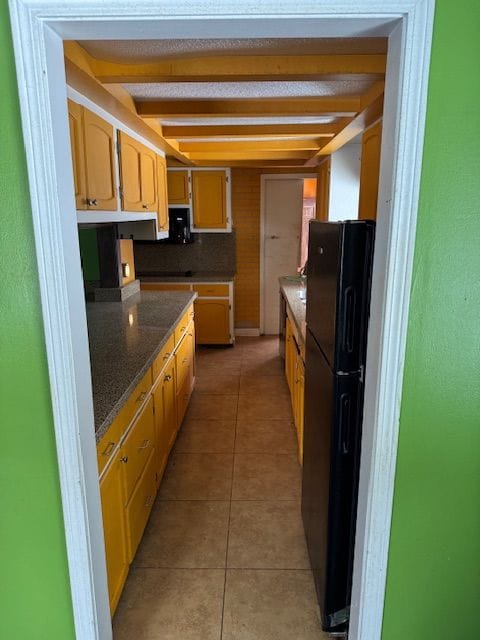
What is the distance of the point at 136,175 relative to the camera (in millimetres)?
2814

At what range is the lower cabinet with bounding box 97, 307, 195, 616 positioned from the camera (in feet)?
5.72

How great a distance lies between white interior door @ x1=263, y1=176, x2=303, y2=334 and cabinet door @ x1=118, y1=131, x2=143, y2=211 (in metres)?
3.12

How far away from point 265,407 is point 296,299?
0.99 m

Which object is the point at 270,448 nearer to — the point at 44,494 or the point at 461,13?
the point at 44,494

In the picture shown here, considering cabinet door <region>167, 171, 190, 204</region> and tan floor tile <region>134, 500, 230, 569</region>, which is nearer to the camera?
tan floor tile <region>134, 500, 230, 569</region>

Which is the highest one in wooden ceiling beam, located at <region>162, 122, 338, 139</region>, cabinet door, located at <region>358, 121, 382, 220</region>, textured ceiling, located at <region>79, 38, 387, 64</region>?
textured ceiling, located at <region>79, 38, 387, 64</region>

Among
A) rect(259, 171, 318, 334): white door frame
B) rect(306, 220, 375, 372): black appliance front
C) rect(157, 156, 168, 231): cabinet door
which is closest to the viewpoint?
rect(306, 220, 375, 372): black appliance front

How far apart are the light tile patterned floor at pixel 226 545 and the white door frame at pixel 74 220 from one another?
73 centimetres

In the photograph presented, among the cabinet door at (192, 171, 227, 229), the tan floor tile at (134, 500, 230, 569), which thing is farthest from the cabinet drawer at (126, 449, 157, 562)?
the cabinet door at (192, 171, 227, 229)

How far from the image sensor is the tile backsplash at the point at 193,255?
5.80 m

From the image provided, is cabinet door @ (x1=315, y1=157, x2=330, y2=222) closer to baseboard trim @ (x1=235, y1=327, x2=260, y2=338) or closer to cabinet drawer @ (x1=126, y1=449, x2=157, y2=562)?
baseboard trim @ (x1=235, y1=327, x2=260, y2=338)

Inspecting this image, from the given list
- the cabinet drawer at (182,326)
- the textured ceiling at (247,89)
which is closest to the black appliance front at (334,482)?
the textured ceiling at (247,89)

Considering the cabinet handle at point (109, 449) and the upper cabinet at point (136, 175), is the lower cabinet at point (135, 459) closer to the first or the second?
the cabinet handle at point (109, 449)

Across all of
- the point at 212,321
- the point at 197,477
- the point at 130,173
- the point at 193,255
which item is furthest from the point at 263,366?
the point at 130,173
